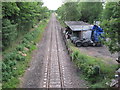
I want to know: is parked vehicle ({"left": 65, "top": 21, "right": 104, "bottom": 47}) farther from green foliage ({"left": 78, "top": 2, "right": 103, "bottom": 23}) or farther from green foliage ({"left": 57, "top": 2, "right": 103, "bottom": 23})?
green foliage ({"left": 78, "top": 2, "right": 103, "bottom": 23})

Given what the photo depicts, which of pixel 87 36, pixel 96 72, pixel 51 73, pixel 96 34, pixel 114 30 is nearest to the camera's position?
pixel 114 30

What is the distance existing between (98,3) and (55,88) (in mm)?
31924

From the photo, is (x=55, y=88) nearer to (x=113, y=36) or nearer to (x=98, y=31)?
(x=113, y=36)

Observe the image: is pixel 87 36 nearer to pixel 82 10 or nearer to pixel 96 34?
pixel 96 34

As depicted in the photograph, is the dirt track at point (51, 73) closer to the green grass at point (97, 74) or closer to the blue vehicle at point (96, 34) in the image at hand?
the green grass at point (97, 74)

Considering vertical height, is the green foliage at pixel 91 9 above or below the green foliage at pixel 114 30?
above

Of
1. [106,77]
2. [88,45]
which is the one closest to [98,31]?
[88,45]

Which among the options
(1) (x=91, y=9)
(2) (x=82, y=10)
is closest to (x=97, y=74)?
(1) (x=91, y=9)

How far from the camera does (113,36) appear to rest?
10891 millimetres

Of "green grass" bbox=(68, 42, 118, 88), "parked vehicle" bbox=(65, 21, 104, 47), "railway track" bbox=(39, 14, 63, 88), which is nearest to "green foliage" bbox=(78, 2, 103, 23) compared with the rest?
"parked vehicle" bbox=(65, 21, 104, 47)

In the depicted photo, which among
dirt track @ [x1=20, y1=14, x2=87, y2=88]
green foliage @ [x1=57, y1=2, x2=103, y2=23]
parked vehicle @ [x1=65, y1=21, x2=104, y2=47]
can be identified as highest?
green foliage @ [x1=57, y1=2, x2=103, y2=23]

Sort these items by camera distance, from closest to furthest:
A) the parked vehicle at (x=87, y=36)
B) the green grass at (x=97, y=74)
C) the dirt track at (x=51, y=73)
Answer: the green grass at (x=97, y=74), the dirt track at (x=51, y=73), the parked vehicle at (x=87, y=36)

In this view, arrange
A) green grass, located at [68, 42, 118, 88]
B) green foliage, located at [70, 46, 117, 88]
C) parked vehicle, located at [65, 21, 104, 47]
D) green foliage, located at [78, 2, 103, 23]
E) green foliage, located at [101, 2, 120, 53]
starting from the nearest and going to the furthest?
green foliage, located at [101, 2, 120, 53], green grass, located at [68, 42, 118, 88], green foliage, located at [70, 46, 117, 88], parked vehicle, located at [65, 21, 104, 47], green foliage, located at [78, 2, 103, 23]

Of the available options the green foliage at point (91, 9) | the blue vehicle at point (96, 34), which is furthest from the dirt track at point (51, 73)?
the green foliage at point (91, 9)
